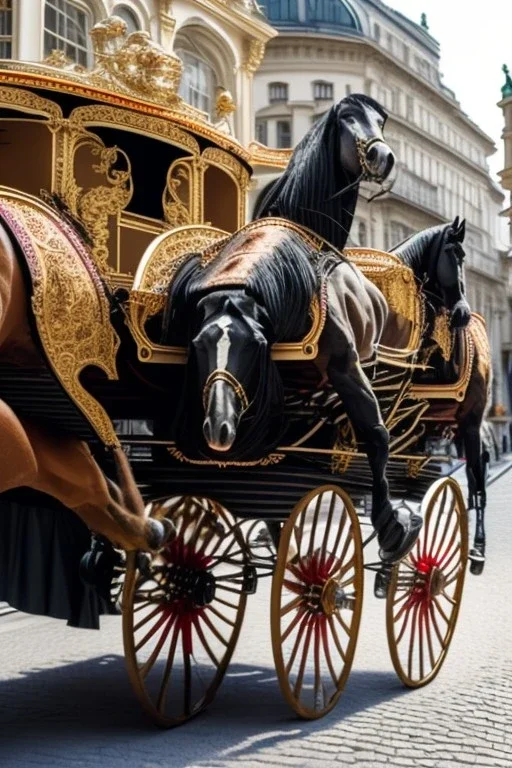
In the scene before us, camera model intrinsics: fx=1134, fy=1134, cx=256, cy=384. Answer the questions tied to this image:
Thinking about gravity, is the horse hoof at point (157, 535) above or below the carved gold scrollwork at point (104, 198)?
below

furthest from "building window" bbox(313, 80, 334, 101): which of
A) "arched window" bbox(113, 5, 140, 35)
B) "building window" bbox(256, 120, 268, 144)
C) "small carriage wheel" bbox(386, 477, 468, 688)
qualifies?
"small carriage wheel" bbox(386, 477, 468, 688)

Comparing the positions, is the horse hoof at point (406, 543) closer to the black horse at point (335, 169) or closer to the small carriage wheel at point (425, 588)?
the small carriage wheel at point (425, 588)

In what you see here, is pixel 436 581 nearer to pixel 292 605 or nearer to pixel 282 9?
pixel 292 605

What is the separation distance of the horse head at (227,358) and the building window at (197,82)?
51.7 feet

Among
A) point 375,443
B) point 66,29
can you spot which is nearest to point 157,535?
point 375,443

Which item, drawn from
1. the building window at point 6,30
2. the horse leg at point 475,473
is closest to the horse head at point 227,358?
the horse leg at point 475,473

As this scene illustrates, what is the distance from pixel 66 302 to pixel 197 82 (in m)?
17.2

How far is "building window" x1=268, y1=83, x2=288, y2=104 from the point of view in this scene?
3790cm

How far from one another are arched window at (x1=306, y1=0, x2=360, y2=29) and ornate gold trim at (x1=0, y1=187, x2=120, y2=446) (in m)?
36.3

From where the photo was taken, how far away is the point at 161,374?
568 cm

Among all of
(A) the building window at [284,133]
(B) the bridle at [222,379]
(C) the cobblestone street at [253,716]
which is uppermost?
(A) the building window at [284,133]

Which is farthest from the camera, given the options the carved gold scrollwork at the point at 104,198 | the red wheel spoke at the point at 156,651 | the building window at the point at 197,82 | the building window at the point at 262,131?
the building window at the point at 262,131

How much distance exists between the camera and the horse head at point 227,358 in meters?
5.06

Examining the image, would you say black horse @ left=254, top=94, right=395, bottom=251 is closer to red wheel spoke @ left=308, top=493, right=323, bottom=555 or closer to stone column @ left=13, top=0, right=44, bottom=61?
red wheel spoke @ left=308, top=493, right=323, bottom=555
